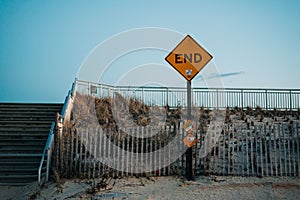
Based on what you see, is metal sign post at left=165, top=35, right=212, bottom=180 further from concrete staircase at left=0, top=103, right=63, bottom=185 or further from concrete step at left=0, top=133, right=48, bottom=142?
concrete step at left=0, top=133, right=48, bottom=142

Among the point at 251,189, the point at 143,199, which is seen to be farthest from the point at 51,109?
the point at 251,189

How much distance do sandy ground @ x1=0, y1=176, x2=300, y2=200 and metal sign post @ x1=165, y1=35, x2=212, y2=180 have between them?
0.68 meters

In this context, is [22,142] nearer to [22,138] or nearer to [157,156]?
[22,138]

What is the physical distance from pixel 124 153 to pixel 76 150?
1.39m

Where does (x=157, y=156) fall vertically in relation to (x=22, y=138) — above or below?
below

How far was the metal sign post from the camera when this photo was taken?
832cm

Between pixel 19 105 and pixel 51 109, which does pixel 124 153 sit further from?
pixel 19 105

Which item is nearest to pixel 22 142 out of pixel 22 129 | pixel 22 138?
pixel 22 138

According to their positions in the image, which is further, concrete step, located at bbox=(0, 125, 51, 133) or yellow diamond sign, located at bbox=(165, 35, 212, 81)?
concrete step, located at bbox=(0, 125, 51, 133)

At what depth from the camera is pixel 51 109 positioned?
15.3 meters

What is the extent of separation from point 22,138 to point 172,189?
22.1 feet

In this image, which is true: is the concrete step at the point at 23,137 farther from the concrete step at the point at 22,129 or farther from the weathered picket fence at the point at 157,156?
the weathered picket fence at the point at 157,156

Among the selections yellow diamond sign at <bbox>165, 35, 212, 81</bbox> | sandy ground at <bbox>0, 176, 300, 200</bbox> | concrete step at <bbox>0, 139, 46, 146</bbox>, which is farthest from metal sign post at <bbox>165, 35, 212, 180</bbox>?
concrete step at <bbox>0, 139, 46, 146</bbox>

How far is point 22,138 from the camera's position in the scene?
38.4ft
